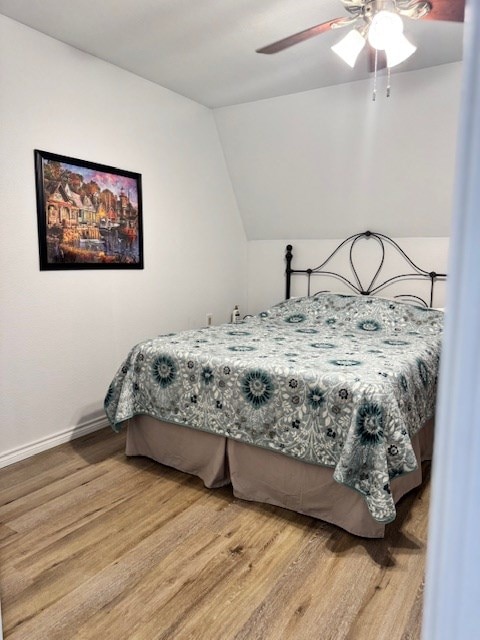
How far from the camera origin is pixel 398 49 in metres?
2.04

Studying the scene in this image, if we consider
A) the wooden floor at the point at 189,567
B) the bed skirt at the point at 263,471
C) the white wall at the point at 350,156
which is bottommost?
the wooden floor at the point at 189,567

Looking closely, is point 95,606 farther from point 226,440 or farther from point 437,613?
point 437,613

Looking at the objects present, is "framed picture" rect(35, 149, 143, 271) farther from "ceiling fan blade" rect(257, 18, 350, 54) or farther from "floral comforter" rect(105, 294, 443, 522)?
"ceiling fan blade" rect(257, 18, 350, 54)

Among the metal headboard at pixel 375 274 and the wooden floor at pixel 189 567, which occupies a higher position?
the metal headboard at pixel 375 274

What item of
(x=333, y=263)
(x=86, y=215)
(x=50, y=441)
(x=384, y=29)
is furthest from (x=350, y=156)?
(x=50, y=441)

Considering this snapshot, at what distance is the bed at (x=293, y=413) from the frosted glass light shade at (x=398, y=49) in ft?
4.90

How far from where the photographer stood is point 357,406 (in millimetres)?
1882

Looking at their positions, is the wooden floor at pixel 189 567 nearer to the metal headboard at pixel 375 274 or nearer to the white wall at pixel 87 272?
the white wall at pixel 87 272

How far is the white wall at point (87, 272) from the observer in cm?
260

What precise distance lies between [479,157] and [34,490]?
8.55ft

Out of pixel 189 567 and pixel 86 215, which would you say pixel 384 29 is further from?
pixel 189 567

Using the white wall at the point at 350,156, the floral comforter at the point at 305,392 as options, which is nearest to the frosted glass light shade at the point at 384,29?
the white wall at the point at 350,156

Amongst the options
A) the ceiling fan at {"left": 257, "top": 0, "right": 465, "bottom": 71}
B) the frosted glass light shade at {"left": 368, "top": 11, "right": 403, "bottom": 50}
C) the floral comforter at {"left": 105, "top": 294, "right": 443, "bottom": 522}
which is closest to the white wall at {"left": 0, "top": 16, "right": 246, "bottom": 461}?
the floral comforter at {"left": 105, "top": 294, "right": 443, "bottom": 522}

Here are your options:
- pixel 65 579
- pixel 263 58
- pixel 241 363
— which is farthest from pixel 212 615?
pixel 263 58
